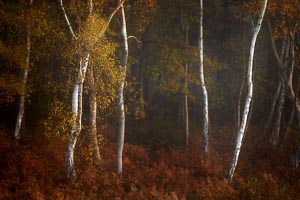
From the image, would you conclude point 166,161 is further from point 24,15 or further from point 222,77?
point 222,77

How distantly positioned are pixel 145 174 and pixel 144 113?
4728mm

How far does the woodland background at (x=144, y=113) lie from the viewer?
44.0 ft

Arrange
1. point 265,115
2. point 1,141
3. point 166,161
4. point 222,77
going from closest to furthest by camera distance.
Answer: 1. point 1,141
2. point 166,161
3. point 265,115
4. point 222,77

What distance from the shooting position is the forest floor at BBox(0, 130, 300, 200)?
12.6 meters

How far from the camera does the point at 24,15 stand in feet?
50.5

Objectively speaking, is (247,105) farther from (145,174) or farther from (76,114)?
(76,114)

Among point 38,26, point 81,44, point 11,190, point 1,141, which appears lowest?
point 11,190

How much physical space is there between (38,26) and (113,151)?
816cm

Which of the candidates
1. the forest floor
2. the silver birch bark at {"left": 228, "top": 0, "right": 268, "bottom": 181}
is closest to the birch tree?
the forest floor

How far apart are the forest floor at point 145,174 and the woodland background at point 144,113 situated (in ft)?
0.19

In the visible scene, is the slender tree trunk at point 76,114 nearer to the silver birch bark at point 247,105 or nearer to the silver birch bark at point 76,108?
the silver birch bark at point 76,108

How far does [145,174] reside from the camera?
16.1m

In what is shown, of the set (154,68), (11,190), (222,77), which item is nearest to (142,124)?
(154,68)

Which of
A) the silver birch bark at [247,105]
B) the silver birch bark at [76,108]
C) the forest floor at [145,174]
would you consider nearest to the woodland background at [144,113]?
the forest floor at [145,174]
